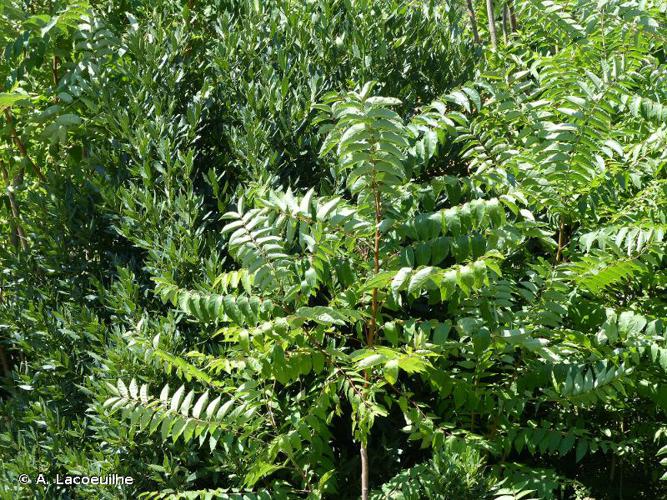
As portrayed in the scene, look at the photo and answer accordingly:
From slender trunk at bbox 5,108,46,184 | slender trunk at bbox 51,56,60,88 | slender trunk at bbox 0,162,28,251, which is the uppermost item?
slender trunk at bbox 51,56,60,88

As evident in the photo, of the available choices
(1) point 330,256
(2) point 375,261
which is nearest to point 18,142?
(1) point 330,256

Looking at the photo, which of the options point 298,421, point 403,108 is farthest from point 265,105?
point 298,421

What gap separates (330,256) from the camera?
338 centimetres

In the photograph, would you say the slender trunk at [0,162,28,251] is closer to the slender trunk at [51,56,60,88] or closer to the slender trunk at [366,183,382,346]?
the slender trunk at [51,56,60,88]

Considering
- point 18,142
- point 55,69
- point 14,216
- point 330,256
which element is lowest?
point 14,216

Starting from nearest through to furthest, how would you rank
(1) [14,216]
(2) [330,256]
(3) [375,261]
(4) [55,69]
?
(3) [375,261] < (2) [330,256] < (1) [14,216] < (4) [55,69]

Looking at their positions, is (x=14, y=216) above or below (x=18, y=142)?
below

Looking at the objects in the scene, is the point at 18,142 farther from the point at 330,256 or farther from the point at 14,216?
the point at 330,256

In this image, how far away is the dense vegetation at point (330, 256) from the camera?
3199 millimetres

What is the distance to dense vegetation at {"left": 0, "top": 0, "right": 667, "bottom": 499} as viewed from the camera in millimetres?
3199

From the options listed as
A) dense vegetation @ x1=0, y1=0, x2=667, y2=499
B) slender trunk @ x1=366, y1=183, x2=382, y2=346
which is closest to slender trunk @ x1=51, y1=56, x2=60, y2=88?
dense vegetation @ x1=0, y1=0, x2=667, y2=499

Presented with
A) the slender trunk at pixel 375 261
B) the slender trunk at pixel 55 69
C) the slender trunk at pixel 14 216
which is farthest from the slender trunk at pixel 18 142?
the slender trunk at pixel 375 261

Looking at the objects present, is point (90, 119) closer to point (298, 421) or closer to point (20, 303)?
point (20, 303)

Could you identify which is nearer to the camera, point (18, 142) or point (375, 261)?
point (375, 261)
